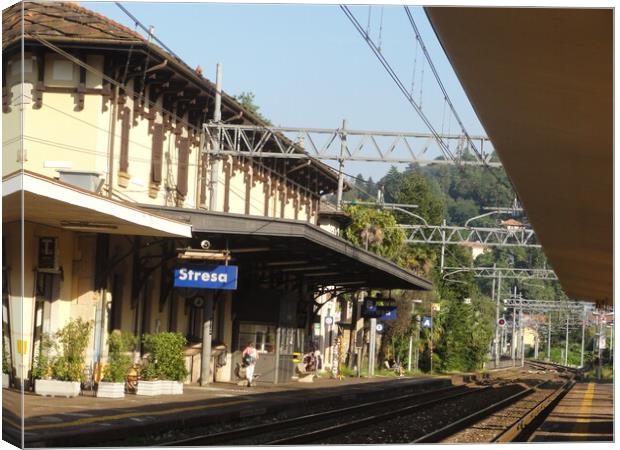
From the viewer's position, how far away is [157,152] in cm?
2478

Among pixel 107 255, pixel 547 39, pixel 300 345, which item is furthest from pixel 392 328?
pixel 547 39

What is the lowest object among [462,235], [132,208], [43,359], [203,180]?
[43,359]

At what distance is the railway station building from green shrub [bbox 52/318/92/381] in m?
0.23

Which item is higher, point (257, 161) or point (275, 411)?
point (257, 161)

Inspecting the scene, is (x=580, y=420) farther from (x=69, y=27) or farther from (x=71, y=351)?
(x=69, y=27)

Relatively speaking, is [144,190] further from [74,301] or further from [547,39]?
[547,39]

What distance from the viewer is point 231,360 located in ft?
100

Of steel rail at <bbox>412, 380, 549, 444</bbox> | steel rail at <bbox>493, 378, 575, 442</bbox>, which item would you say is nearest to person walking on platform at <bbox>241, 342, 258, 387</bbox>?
steel rail at <bbox>412, 380, 549, 444</bbox>

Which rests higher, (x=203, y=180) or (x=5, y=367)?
(x=203, y=180)

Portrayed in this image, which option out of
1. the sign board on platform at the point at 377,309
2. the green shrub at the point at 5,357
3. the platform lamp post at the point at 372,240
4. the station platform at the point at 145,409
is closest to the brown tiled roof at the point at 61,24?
the green shrub at the point at 5,357

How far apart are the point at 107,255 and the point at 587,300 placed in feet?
80.6

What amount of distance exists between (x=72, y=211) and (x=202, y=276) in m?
6.46

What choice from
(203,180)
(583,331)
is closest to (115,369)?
(203,180)

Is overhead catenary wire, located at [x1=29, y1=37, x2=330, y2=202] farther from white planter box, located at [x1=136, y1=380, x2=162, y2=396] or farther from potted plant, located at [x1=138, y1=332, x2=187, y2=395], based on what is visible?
white planter box, located at [x1=136, y1=380, x2=162, y2=396]
